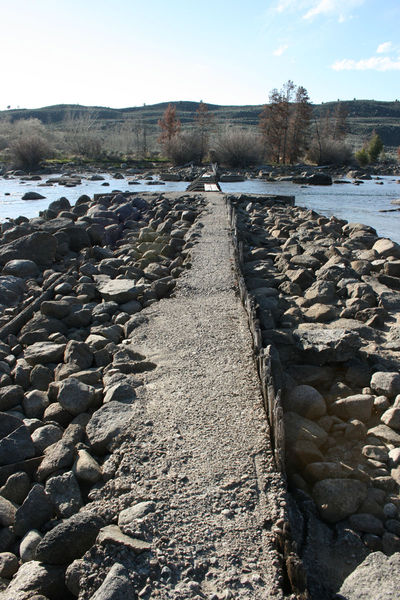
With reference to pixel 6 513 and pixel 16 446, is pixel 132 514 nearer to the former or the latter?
pixel 6 513

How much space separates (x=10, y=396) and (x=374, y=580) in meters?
3.54

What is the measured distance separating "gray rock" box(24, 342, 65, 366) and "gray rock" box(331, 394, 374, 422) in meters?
3.13

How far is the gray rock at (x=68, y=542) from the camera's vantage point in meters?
2.93

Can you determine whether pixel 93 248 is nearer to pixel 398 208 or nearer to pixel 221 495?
pixel 221 495

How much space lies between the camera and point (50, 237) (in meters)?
10.6

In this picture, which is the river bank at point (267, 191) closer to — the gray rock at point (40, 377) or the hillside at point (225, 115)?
the gray rock at point (40, 377)

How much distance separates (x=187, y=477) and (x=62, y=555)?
0.92 metres

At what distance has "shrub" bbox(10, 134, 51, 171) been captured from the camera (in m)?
40.7

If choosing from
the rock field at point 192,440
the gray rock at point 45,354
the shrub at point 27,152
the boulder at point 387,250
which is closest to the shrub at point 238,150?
the shrub at point 27,152

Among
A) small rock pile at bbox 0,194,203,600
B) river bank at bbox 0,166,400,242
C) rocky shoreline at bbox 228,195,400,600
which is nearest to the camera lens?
small rock pile at bbox 0,194,203,600

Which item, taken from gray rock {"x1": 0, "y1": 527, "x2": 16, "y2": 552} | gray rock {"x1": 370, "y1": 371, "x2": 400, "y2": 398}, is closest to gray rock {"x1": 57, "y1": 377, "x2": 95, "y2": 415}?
gray rock {"x1": 0, "y1": 527, "x2": 16, "y2": 552}

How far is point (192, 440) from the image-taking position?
150 inches

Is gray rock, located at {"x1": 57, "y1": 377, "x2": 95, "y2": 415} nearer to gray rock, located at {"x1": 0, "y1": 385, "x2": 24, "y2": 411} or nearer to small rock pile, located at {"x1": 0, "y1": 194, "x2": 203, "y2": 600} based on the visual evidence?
small rock pile, located at {"x1": 0, "y1": 194, "x2": 203, "y2": 600}

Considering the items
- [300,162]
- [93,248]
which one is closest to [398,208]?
[93,248]
